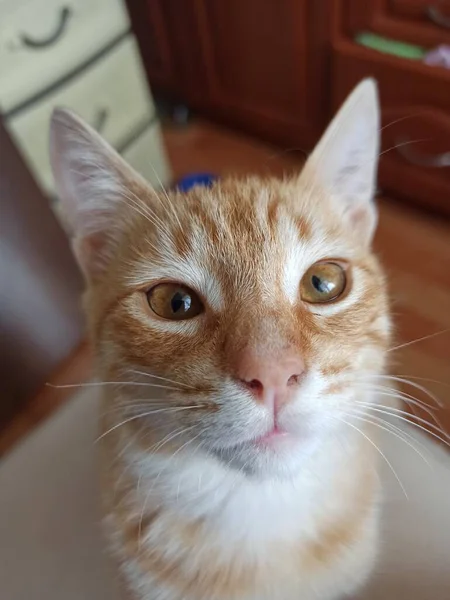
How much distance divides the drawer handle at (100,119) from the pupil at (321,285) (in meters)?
1.36

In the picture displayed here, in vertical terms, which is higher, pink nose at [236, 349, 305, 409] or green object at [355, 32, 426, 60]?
green object at [355, 32, 426, 60]

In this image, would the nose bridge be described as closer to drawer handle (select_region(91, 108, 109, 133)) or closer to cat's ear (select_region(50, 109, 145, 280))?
cat's ear (select_region(50, 109, 145, 280))

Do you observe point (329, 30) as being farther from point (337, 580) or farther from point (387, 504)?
point (337, 580)

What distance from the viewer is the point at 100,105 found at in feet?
6.51

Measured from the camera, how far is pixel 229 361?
686 millimetres

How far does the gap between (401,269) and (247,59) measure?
3.36 feet

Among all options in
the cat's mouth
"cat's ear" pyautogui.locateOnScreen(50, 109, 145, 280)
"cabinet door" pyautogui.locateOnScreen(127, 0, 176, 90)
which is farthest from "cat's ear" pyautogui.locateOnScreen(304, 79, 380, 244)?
"cabinet door" pyautogui.locateOnScreen(127, 0, 176, 90)

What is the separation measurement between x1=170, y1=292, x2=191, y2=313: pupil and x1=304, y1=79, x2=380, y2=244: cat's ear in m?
0.30

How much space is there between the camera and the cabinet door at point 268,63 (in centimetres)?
207

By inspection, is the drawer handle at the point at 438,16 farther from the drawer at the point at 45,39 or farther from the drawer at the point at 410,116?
the drawer at the point at 45,39

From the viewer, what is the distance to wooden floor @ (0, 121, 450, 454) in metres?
1.48

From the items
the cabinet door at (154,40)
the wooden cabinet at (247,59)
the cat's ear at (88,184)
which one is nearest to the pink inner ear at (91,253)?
the cat's ear at (88,184)

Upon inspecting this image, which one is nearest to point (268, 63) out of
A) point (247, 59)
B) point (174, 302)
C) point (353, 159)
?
point (247, 59)

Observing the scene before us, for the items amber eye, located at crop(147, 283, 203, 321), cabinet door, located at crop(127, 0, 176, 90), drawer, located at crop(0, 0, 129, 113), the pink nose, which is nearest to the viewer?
the pink nose
